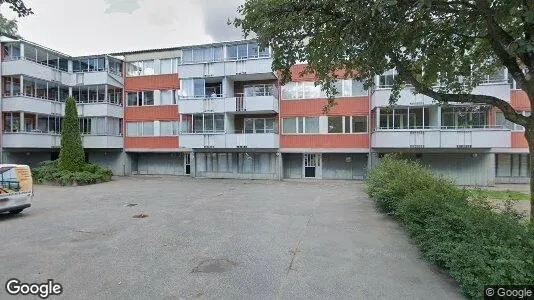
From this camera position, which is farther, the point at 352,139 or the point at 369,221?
the point at 352,139

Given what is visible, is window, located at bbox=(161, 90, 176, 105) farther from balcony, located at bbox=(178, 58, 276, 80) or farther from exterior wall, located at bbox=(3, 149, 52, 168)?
exterior wall, located at bbox=(3, 149, 52, 168)

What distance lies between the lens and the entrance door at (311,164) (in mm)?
24703

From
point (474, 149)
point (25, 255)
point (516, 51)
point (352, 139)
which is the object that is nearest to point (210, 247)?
point (25, 255)

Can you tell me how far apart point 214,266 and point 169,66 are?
2437 centimetres

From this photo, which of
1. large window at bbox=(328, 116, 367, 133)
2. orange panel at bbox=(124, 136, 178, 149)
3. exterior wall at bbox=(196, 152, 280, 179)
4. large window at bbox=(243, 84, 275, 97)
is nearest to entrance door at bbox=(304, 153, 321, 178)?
exterior wall at bbox=(196, 152, 280, 179)

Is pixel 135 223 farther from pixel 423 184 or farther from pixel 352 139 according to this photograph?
pixel 352 139

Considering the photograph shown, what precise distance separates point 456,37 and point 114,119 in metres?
27.1

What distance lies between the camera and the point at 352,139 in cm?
2308

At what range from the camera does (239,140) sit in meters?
23.6

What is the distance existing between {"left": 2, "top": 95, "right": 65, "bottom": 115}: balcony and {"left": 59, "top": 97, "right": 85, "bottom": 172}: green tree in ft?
12.7

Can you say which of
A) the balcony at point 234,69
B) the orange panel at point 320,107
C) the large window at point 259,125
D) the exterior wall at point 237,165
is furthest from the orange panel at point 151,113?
the orange panel at point 320,107

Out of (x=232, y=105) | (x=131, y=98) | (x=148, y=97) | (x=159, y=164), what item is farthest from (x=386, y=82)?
(x=131, y=98)

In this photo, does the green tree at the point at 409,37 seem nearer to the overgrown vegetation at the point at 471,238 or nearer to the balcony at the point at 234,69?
the overgrown vegetation at the point at 471,238

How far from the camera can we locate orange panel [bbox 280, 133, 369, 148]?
22.9 meters
